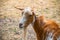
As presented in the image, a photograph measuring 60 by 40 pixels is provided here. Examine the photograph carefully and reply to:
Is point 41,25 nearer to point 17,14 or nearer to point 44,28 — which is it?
point 44,28

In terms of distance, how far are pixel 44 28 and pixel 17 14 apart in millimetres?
1603

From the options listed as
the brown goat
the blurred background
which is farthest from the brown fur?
the blurred background

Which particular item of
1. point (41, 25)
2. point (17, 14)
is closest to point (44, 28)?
point (41, 25)

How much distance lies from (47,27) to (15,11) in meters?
1.80

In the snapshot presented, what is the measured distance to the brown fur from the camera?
2392mm

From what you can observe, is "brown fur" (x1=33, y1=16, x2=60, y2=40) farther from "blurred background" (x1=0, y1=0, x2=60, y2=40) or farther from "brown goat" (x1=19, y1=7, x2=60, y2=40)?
"blurred background" (x1=0, y1=0, x2=60, y2=40)

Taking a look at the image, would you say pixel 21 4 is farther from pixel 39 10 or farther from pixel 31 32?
pixel 31 32

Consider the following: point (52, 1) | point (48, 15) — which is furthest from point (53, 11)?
point (52, 1)

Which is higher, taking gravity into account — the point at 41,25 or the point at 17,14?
the point at 41,25

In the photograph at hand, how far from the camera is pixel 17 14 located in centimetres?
405

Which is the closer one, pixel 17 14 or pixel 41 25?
pixel 41 25

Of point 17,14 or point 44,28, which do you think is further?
point 17,14

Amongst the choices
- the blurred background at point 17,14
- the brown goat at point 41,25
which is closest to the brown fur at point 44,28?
the brown goat at point 41,25

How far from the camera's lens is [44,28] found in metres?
2.57
